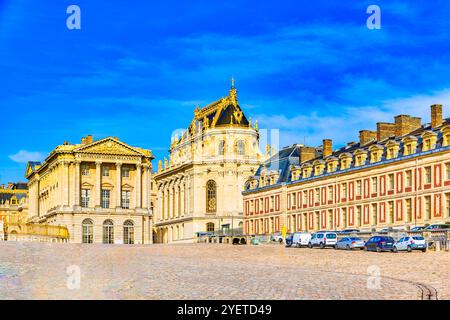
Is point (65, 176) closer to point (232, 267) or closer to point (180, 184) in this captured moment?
point (180, 184)

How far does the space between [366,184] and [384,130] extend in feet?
18.0

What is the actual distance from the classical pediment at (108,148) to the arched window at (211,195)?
51.9ft

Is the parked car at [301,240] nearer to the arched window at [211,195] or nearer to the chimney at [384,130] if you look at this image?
the chimney at [384,130]

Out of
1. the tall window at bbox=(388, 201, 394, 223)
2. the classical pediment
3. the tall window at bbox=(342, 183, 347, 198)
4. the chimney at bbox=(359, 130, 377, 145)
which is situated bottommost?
the tall window at bbox=(388, 201, 394, 223)

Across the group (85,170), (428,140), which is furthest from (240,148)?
(428,140)

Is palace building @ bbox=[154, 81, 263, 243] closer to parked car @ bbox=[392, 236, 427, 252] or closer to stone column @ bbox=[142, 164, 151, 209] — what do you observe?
stone column @ bbox=[142, 164, 151, 209]

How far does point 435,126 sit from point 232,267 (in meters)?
39.1

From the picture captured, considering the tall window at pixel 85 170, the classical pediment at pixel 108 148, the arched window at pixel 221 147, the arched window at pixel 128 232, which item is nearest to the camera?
the classical pediment at pixel 108 148

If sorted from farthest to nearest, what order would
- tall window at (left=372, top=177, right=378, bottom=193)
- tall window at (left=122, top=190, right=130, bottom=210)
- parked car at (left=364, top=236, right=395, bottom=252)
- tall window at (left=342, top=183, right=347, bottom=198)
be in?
tall window at (left=122, top=190, right=130, bottom=210), tall window at (left=342, top=183, right=347, bottom=198), tall window at (left=372, top=177, right=378, bottom=193), parked car at (left=364, top=236, right=395, bottom=252)

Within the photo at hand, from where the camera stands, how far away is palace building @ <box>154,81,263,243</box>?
13012 centimetres

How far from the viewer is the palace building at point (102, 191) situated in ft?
383

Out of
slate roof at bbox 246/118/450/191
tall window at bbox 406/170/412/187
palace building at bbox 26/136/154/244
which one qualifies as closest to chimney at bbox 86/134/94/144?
palace building at bbox 26/136/154/244

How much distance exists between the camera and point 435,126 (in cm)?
6769

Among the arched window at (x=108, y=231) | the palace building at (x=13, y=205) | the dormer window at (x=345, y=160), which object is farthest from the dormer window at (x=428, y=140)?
the palace building at (x=13, y=205)
